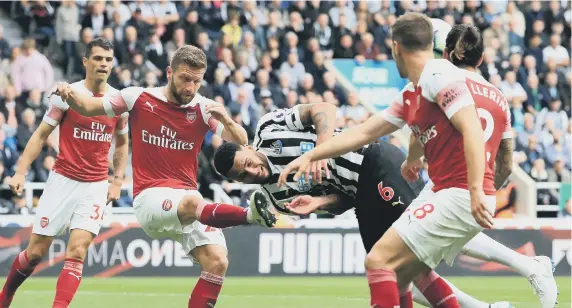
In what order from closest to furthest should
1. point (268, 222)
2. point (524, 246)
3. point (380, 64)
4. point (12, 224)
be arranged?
point (268, 222), point (12, 224), point (524, 246), point (380, 64)

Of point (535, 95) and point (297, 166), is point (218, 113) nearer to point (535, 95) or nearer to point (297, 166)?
point (297, 166)

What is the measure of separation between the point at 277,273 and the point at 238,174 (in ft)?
28.5

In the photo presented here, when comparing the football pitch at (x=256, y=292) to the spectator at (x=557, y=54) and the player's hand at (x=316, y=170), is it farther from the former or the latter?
the spectator at (x=557, y=54)

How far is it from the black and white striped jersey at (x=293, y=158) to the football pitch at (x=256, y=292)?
3.81 m

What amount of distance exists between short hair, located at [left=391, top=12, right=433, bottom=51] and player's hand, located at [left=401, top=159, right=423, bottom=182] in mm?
1088

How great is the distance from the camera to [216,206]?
8.82m

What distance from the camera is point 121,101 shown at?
9.64m

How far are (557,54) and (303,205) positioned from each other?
53.5ft

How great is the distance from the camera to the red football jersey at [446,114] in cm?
729

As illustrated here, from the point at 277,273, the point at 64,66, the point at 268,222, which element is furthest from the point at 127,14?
the point at 268,222

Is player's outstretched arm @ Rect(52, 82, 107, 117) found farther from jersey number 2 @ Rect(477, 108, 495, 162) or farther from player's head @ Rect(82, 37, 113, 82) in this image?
jersey number 2 @ Rect(477, 108, 495, 162)

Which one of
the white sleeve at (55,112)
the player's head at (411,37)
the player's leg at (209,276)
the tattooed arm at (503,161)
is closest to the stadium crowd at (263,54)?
the white sleeve at (55,112)

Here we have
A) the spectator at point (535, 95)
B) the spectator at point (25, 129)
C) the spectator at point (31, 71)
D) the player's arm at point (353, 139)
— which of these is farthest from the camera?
the spectator at point (535, 95)

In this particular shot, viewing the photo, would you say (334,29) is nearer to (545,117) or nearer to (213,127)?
(545,117)
